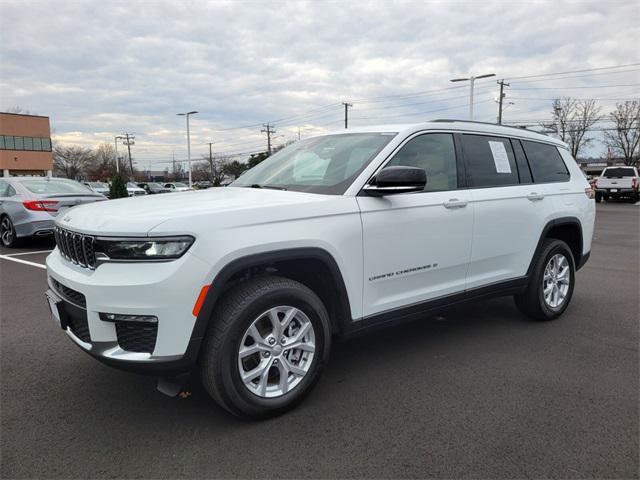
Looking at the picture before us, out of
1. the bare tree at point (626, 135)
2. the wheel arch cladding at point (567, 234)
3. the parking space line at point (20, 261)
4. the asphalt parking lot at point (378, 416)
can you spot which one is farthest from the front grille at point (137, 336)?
the bare tree at point (626, 135)

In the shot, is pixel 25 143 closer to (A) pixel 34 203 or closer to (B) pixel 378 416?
(A) pixel 34 203

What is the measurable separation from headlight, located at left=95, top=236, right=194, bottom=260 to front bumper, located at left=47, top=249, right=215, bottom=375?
38mm

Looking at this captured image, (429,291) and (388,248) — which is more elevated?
(388,248)

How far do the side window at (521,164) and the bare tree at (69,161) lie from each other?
95.0 m

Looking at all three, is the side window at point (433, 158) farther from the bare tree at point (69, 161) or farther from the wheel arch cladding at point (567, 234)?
the bare tree at point (69, 161)

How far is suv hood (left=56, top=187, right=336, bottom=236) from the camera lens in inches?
99.7

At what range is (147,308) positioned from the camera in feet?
7.97

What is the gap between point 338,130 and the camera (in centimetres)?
418

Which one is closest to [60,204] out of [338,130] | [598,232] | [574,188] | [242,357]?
[338,130]

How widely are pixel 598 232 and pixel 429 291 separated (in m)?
11.1

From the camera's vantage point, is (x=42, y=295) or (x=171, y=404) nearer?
(x=171, y=404)

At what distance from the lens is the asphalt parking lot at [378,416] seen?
2.46 meters

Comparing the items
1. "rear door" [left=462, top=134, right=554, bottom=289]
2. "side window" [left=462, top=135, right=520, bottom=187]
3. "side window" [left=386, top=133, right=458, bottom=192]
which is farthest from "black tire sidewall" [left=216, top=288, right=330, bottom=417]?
"side window" [left=462, top=135, right=520, bottom=187]

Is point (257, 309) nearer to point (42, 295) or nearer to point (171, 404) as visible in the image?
point (171, 404)
